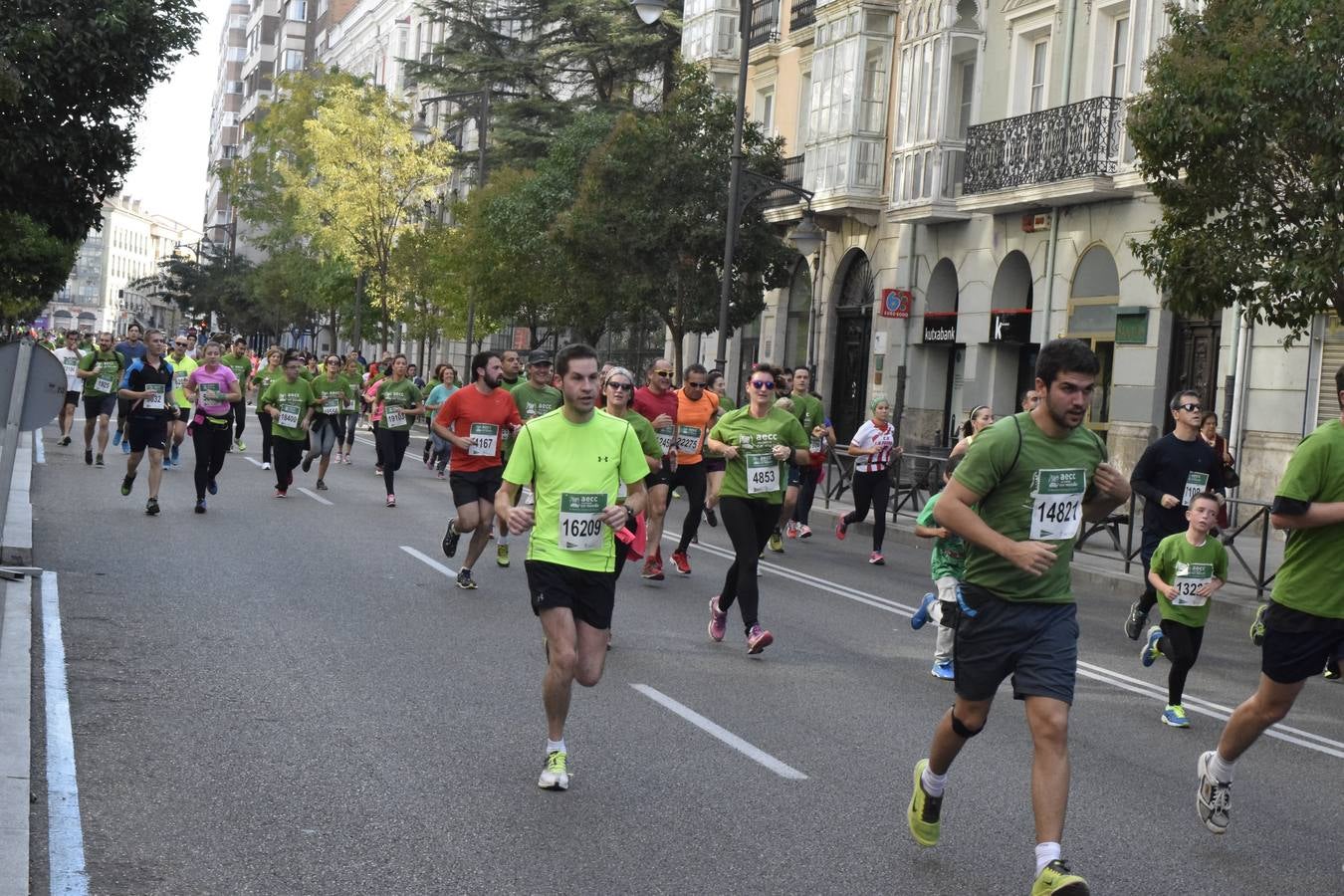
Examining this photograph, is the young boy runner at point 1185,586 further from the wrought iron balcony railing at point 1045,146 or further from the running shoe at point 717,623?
the wrought iron balcony railing at point 1045,146

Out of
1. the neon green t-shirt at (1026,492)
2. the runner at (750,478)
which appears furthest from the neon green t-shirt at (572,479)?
the runner at (750,478)

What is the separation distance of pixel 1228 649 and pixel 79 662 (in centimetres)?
815

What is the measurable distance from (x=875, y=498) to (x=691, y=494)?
3.00 m

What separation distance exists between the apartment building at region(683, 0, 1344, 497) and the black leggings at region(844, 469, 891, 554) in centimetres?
643

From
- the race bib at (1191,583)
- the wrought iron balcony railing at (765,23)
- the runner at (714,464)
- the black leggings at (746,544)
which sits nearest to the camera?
the race bib at (1191,583)

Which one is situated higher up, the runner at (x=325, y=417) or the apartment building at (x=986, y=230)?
the apartment building at (x=986, y=230)

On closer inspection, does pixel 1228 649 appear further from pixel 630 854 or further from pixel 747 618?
pixel 630 854

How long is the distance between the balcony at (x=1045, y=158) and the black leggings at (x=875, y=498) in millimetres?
8807

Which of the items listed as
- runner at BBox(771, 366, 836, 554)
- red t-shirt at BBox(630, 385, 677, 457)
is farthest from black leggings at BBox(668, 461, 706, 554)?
runner at BBox(771, 366, 836, 554)

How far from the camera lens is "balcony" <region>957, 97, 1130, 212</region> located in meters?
26.1

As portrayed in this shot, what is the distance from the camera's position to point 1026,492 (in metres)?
5.91

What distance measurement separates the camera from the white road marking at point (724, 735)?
7.45 m

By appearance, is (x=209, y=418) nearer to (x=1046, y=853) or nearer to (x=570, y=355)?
(x=570, y=355)

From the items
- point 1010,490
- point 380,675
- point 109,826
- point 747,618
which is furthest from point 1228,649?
point 109,826
